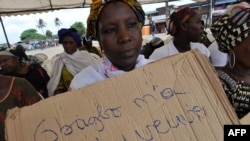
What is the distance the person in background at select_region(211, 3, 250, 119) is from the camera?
3.08ft

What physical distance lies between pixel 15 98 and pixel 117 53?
55 cm

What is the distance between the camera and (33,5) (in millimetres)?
4930

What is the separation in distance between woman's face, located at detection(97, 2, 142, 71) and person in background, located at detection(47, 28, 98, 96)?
64.2 inches

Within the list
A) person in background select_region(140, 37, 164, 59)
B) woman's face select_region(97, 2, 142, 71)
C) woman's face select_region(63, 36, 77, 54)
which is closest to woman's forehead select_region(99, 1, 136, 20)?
woman's face select_region(97, 2, 142, 71)

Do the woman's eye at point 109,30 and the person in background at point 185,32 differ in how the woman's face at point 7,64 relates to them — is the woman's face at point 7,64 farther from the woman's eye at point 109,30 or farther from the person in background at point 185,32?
the woman's eye at point 109,30

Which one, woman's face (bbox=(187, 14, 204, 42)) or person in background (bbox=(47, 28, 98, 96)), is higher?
woman's face (bbox=(187, 14, 204, 42))

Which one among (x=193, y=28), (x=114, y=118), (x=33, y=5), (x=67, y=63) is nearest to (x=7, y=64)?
(x=67, y=63)

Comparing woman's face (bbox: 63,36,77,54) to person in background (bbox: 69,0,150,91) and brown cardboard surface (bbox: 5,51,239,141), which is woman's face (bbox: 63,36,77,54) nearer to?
person in background (bbox: 69,0,150,91)

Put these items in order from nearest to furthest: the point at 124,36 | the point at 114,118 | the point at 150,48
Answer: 1. the point at 114,118
2. the point at 124,36
3. the point at 150,48

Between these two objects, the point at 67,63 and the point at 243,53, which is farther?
the point at 67,63

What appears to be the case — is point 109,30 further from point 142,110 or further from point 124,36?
point 142,110

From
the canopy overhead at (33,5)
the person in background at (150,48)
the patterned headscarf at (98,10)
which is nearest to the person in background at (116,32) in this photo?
the patterned headscarf at (98,10)

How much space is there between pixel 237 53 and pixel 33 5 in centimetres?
460

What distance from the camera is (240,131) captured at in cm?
53
